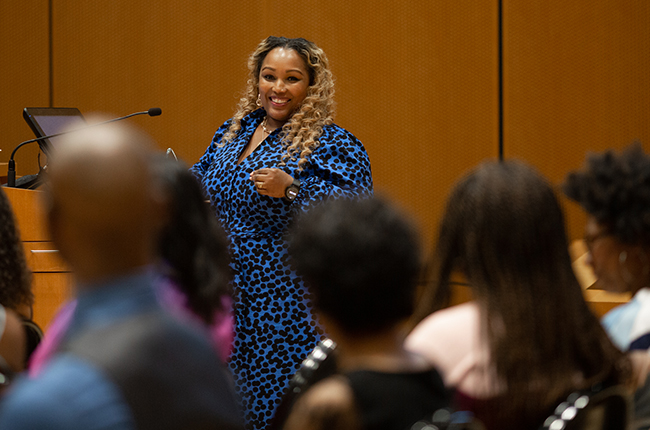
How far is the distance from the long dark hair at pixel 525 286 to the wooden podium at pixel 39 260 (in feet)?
6.74

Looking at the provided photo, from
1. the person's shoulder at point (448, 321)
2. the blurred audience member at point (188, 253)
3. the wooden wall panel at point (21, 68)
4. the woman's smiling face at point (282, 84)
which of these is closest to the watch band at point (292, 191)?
the woman's smiling face at point (282, 84)

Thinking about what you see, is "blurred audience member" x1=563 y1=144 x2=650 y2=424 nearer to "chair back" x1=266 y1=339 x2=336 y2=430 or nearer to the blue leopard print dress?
"chair back" x1=266 y1=339 x2=336 y2=430

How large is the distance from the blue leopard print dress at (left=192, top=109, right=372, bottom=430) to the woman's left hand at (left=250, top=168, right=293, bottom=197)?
0.07 m

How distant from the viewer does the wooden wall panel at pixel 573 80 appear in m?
4.18

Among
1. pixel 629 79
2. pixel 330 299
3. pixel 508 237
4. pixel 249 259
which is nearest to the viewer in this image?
pixel 330 299

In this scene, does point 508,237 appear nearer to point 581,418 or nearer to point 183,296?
point 581,418

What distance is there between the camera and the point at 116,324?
2.13 feet

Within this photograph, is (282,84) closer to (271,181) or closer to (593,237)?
(271,181)

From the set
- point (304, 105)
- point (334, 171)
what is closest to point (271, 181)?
point (334, 171)

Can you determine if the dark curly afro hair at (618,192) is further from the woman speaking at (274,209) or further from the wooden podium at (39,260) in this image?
the wooden podium at (39,260)

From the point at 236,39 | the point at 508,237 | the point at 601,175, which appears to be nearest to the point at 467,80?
the point at 236,39

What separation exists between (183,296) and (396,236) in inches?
20.9

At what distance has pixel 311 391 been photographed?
872mm

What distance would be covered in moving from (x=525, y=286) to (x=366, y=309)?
10.7 inches
